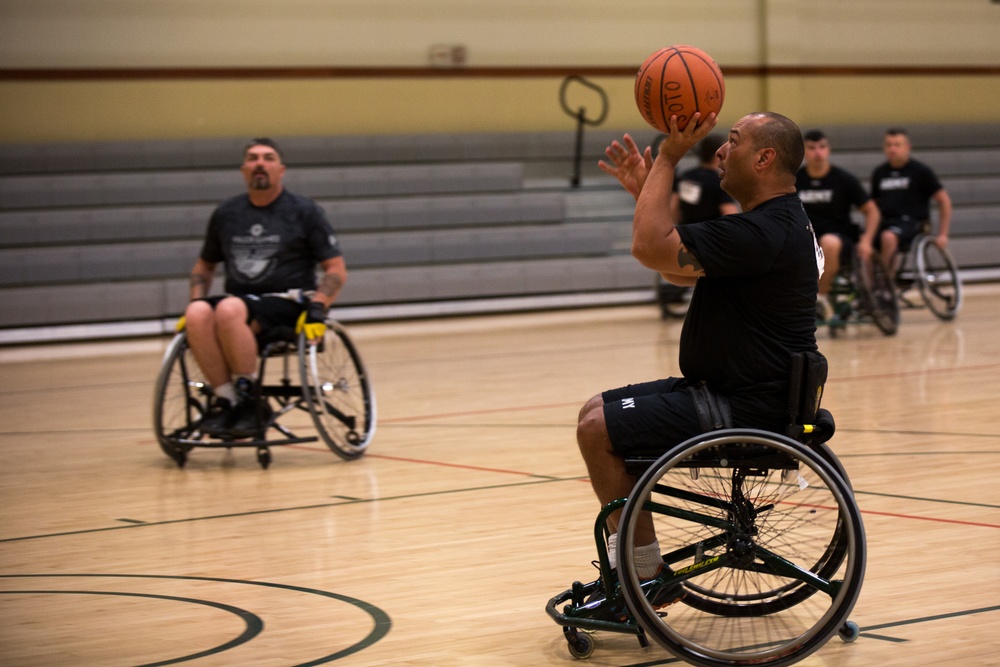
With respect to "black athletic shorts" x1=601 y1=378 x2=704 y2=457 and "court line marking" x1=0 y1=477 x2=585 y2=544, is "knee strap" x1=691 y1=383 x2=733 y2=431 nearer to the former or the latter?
"black athletic shorts" x1=601 y1=378 x2=704 y2=457

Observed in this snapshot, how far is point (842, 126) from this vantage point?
1270 centimetres

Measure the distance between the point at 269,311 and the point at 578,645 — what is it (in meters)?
2.50

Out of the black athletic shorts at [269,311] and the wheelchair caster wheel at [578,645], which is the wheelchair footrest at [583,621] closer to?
the wheelchair caster wheel at [578,645]

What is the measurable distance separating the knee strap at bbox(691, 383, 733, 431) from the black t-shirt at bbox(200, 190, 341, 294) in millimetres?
2572

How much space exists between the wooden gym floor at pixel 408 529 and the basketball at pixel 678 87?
1.01m

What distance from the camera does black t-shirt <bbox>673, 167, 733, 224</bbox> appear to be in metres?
7.99

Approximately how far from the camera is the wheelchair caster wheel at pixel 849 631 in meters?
2.45

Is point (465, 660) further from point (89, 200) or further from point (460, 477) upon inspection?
point (89, 200)

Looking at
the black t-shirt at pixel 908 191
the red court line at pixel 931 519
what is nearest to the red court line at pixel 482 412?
the red court line at pixel 931 519

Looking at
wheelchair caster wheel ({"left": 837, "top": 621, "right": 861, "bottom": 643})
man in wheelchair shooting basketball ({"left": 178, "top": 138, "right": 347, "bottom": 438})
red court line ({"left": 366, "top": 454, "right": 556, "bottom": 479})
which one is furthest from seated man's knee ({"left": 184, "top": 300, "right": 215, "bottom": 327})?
wheelchair caster wheel ({"left": 837, "top": 621, "right": 861, "bottom": 643})

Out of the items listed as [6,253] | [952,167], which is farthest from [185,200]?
[952,167]

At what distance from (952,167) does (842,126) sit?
1072 mm

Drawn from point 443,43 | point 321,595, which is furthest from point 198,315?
point 443,43

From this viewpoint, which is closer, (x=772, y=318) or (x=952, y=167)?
(x=772, y=318)
